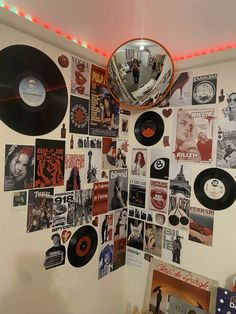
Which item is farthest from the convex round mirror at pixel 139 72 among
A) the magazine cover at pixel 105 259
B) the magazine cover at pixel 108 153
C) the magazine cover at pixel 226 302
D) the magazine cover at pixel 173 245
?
the magazine cover at pixel 226 302

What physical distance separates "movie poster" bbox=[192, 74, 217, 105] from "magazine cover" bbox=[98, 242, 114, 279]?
2.77ft

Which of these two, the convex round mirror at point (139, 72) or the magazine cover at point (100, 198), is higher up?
the convex round mirror at point (139, 72)

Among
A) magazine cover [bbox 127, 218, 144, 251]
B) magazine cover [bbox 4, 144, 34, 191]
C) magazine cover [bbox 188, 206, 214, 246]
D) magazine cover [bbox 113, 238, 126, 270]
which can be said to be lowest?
magazine cover [bbox 113, 238, 126, 270]

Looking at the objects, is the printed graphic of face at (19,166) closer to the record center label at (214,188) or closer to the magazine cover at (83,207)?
the magazine cover at (83,207)

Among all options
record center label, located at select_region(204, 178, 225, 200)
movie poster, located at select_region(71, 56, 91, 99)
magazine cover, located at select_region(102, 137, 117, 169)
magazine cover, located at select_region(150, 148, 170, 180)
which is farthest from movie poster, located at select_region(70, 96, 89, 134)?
record center label, located at select_region(204, 178, 225, 200)

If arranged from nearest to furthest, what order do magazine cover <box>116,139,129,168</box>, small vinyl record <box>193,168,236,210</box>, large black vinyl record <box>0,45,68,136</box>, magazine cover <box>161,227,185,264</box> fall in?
large black vinyl record <box>0,45,68,136</box> < small vinyl record <box>193,168,236,210</box> < magazine cover <box>161,227,185,264</box> < magazine cover <box>116,139,129,168</box>

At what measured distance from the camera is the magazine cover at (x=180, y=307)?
1.03 metres

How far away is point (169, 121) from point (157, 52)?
0.35 meters

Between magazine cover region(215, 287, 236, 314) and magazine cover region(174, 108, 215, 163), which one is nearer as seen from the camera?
magazine cover region(215, 287, 236, 314)

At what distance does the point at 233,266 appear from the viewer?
970 mm

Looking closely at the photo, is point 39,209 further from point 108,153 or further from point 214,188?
point 214,188

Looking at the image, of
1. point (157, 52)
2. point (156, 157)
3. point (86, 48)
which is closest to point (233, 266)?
point (156, 157)

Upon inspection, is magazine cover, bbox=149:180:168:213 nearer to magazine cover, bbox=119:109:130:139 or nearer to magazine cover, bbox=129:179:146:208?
magazine cover, bbox=129:179:146:208

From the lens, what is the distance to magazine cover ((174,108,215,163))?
103cm
